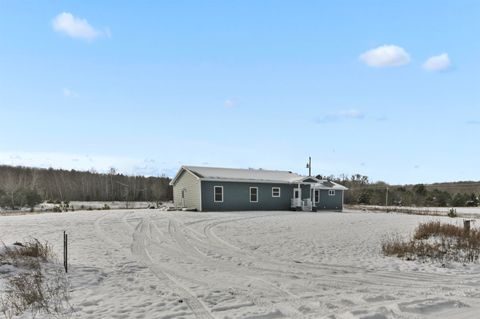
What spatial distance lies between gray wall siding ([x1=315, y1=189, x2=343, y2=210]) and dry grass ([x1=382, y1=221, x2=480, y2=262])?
22654 mm

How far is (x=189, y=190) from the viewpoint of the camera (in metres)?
33.0

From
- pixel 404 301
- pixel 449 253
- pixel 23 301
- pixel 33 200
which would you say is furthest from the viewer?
pixel 33 200

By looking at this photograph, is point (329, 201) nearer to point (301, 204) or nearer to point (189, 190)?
point (301, 204)

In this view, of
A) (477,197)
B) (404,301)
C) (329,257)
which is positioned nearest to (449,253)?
(329,257)

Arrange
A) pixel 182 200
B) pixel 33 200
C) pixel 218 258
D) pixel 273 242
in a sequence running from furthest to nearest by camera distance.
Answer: pixel 33 200 → pixel 182 200 → pixel 273 242 → pixel 218 258

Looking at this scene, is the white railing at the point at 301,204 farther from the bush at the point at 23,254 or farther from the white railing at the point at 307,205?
the bush at the point at 23,254

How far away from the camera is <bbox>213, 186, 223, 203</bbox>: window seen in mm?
31581

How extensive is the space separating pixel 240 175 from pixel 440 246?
21523 millimetres

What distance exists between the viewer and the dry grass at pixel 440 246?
12.5 meters

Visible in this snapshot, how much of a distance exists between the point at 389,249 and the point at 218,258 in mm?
5374

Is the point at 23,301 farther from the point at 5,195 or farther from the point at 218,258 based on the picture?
the point at 5,195

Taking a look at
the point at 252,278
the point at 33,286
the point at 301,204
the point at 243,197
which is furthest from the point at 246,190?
the point at 33,286

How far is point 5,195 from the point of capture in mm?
43750

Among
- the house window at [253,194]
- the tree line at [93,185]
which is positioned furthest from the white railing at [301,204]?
the tree line at [93,185]
